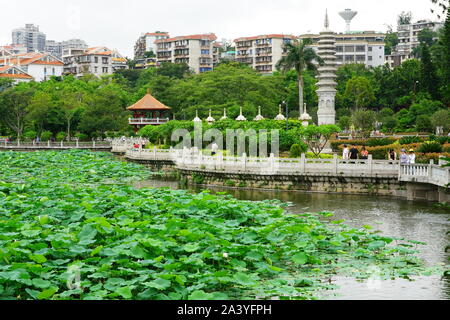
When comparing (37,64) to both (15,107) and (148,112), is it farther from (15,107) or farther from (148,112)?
(148,112)

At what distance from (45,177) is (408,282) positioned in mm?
20171

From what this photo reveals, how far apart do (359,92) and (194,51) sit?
1694 inches

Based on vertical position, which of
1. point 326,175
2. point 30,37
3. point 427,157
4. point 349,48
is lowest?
point 326,175

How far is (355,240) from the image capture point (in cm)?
1393

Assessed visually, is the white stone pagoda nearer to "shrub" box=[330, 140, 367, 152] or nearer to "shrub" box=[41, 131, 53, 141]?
"shrub" box=[330, 140, 367, 152]

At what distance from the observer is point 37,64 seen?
10694cm

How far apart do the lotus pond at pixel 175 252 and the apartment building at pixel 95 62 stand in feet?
319

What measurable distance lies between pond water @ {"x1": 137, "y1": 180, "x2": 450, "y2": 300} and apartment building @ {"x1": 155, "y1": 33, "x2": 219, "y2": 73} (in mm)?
72187

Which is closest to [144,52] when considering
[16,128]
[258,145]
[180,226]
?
[16,128]

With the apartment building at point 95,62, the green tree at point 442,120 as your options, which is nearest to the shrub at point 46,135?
the green tree at point 442,120

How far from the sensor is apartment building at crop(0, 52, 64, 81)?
106 meters

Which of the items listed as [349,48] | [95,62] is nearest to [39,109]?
[349,48]

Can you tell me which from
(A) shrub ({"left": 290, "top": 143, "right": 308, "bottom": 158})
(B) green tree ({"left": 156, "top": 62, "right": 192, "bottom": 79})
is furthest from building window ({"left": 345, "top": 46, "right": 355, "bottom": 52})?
(A) shrub ({"left": 290, "top": 143, "right": 308, "bottom": 158})
